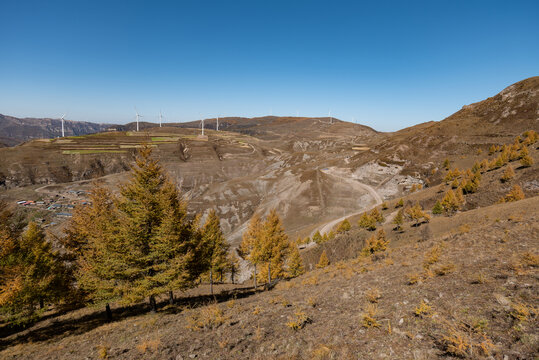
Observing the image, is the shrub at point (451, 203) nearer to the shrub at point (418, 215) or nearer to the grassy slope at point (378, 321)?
the shrub at point (418, 215)

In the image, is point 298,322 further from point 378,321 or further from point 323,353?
point 378,321

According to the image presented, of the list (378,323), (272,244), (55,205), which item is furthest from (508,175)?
(55,205)

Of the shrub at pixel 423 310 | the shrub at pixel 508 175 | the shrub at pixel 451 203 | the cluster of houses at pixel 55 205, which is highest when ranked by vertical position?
the shrub at pixel 508 175

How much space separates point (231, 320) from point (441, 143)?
14195 centimetres

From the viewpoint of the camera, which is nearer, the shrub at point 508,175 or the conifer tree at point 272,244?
the conifer tree at point 272,244

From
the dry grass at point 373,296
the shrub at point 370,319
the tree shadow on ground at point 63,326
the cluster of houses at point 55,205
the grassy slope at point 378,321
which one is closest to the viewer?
the grassy slope at point 378,321

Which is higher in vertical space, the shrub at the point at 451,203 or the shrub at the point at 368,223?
the shrub at the point at 451,203

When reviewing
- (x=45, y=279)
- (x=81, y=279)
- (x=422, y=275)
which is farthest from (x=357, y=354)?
(x=45, y=279)

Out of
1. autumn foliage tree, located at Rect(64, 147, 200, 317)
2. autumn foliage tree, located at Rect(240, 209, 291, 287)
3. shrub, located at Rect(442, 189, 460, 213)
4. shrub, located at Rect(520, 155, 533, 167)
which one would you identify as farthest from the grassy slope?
shrub, located at Rect(520, 155, 533, 167)

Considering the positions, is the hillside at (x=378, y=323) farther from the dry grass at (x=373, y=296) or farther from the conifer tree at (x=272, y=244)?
the conifer tree at (x=272, y=244)

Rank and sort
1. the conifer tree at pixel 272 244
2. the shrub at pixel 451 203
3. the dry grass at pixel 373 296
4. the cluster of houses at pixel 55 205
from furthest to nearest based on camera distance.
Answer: the cluster of houses at pixel 55 205 < the shrub at pixel 451 203 < the conifer tree at pixel 272 244 < the dry grass at pixel 373 296

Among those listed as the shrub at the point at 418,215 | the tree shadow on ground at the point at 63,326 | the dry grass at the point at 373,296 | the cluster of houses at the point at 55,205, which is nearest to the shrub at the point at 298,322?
the dry grass at the point at 373,296

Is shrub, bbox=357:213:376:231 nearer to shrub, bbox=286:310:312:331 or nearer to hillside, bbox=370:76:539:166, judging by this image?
shrub, bbox=286:310:312:331

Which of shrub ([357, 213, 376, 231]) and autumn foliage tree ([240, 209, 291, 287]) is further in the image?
shrub ([357, 213, 376, 231])
